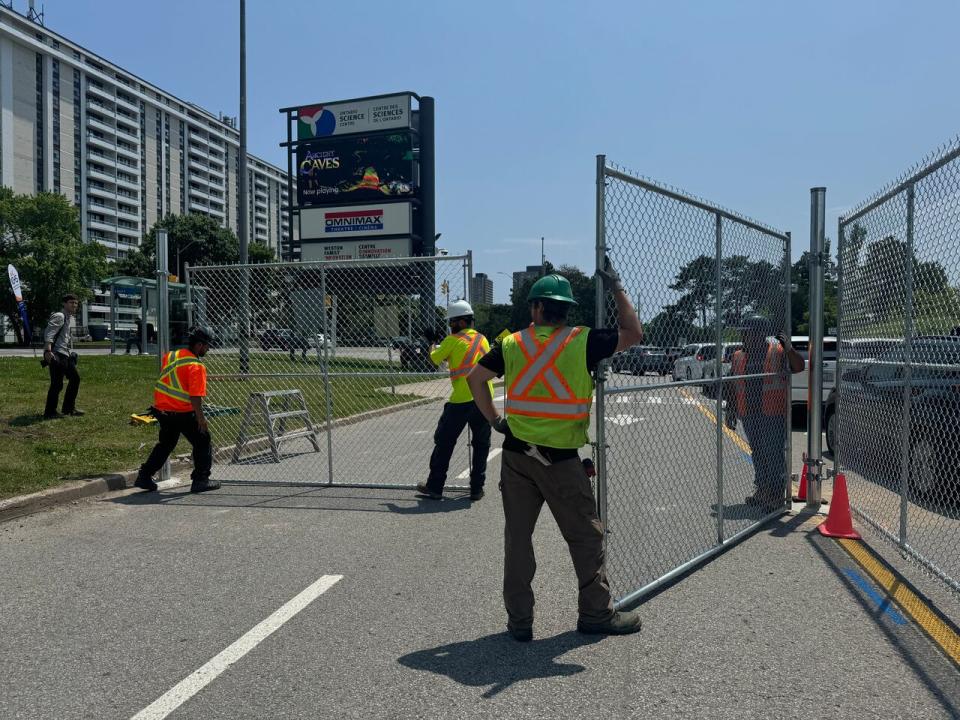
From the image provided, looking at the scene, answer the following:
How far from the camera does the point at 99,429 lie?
10.8 m

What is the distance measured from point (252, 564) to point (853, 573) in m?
4.04

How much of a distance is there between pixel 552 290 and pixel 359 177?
27343mm

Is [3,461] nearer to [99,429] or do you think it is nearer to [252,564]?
[99,429]

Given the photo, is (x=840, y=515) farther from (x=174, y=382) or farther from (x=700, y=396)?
(x=174, y=382)

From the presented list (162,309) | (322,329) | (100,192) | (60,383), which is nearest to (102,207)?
(100,192)

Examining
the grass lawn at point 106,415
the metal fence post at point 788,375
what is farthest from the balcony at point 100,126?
the metal fence post at point 788,375

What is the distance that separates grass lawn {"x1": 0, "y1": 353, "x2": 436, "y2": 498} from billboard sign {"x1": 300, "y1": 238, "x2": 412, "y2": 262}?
13.7 meters

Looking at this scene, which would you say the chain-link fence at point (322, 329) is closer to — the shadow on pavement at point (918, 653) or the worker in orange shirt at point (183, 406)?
the worker in orange shirt at point (183, 406)

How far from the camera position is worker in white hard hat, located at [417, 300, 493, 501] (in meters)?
7.57

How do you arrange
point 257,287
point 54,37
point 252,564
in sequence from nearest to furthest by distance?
1. point 252,564
2. point 257,287
3. point 54,37

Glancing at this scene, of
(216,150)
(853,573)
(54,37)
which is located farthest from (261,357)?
(216,150)

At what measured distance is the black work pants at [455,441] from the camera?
7602 millimetres

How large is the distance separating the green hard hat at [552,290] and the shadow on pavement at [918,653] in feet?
7.71

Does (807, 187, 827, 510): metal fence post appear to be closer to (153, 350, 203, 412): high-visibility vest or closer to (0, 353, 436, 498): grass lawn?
(0, 353, 436, 498): grass lawn
